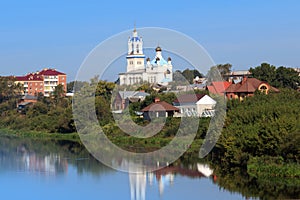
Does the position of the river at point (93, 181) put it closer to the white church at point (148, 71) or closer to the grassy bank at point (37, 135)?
the grassy bank at point (37, 135)

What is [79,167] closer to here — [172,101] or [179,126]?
[179,126]

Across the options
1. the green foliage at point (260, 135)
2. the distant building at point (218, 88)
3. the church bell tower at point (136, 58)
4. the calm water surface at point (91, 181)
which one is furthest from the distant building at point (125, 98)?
the green foliage at point (260, 135)

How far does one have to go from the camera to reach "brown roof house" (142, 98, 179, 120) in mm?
27344

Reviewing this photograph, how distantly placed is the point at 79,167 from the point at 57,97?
23.7m

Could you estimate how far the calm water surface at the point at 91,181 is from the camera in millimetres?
14461

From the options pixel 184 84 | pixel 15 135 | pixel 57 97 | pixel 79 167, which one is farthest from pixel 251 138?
pixel 57 97

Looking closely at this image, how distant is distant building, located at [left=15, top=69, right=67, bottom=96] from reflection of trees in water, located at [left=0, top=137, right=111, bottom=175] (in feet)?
88.3

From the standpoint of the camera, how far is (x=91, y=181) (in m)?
16.5

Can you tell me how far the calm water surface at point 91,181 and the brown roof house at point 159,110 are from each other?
6272 millimetres

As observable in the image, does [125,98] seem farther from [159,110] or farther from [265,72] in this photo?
[265,72]

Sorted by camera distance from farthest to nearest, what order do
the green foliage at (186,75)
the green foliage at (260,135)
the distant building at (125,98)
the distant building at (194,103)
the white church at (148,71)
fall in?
the white church at (148,71) < the green foliage at (186,75) < the distant building at (125,98) < the distant building at (194,103) < the green foliage at (260,135)

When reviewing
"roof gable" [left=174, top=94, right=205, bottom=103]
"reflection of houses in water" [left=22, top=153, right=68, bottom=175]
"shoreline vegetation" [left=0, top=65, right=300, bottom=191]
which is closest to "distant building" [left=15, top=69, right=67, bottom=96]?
"shoreline vegetation" [left=0, top=65, right=300, bottom=191]

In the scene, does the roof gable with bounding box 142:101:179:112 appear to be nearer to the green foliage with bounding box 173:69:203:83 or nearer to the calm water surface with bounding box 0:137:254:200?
the calm water surface with bounding box 0:137:254:200

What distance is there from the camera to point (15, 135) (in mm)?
32344
